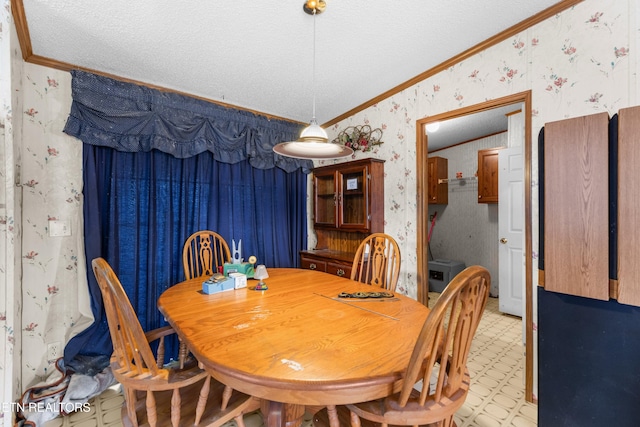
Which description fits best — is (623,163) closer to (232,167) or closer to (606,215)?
(606,215)

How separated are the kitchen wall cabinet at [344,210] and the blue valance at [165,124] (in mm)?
565

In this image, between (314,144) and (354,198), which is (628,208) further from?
(354,198)

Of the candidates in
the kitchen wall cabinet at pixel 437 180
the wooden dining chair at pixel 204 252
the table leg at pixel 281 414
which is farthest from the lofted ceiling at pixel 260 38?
the kitchen wall cabinet at pixel 437 180

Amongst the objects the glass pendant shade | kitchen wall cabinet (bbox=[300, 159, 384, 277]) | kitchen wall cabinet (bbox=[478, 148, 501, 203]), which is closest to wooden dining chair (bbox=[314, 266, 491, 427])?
the glass pendant shade

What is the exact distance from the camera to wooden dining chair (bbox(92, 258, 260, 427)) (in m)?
1.03

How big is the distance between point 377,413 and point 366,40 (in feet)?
7.07

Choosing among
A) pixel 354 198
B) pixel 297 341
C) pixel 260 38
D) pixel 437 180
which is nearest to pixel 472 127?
pixel 437 180

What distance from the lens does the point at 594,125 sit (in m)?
1.24

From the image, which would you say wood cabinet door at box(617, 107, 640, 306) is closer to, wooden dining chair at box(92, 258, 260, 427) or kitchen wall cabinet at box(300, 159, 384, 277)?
wooden dining chair at box(92, 258, 260, 427)

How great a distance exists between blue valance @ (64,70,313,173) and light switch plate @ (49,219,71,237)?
0.63m

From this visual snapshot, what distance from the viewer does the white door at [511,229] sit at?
3268 millimetres

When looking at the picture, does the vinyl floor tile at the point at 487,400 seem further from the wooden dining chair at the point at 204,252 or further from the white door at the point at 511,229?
the wooden dining chair at the point at 204,252

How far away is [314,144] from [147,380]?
142cm

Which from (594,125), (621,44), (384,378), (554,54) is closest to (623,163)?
(594,125)
